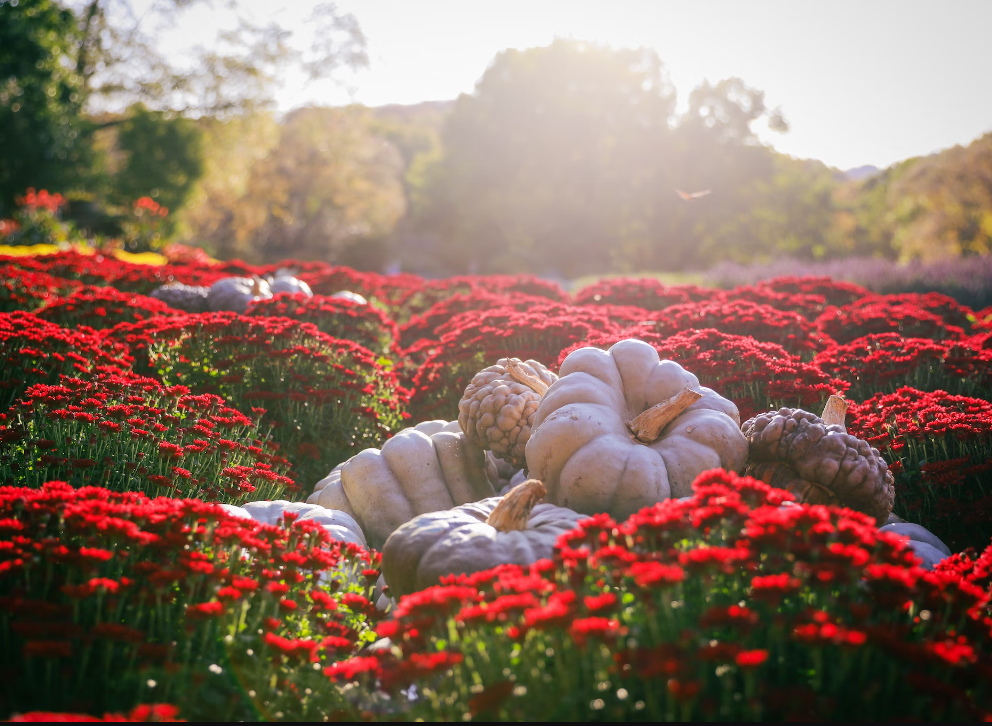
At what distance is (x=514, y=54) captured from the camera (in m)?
41.0

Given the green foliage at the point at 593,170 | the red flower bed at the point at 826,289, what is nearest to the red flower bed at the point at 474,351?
the red flower bed at the point at 826,289

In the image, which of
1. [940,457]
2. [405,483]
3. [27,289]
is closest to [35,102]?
[27,289]

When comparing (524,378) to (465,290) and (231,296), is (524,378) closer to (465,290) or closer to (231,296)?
(231,296)

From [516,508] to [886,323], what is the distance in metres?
5.92

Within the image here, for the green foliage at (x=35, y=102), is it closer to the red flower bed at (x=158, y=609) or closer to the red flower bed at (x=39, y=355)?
the red flower bed at (x=39, y=355)

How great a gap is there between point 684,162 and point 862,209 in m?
10.4

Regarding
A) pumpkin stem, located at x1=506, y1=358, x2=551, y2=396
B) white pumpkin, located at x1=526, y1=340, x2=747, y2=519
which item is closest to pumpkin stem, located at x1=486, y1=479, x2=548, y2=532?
white pumpkin, located at x1=526, y1=340, x2=747, y2=519

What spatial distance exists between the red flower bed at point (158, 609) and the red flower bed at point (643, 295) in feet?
25.8

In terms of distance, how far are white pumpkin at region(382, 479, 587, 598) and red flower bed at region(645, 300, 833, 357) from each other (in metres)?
3.85

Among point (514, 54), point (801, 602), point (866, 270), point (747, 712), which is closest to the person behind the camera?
point (747, 712)

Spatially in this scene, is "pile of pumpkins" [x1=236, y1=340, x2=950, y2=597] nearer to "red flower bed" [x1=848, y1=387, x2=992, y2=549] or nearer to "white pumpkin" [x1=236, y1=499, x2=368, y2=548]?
"white pumpkin" [x1=236, y1=499, x2=368, y2=548]

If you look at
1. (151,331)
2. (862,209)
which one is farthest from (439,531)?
(862,209)

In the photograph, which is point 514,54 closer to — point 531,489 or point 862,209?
point 862,209

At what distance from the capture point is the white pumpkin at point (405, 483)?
4020mm
